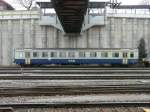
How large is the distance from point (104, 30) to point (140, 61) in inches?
277

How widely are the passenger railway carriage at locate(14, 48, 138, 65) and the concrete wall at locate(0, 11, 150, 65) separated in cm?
732

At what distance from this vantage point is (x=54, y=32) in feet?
175

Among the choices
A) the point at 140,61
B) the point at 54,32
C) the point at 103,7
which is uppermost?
the point at 103,7

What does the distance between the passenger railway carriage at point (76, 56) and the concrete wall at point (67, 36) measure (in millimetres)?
7316

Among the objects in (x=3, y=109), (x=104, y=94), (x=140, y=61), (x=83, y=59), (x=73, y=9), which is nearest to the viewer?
(x=3, y=109)

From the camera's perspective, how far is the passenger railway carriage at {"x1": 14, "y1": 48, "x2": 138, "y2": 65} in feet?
149

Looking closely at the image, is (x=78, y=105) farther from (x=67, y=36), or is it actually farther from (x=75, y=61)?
(x=67, y=36)

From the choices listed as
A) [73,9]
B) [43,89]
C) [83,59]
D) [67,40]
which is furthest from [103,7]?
[43,89]

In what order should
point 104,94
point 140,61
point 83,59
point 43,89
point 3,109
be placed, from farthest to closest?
point 140,61 < point 83,59 < point 43,89 < point 104,94 < point 3,109

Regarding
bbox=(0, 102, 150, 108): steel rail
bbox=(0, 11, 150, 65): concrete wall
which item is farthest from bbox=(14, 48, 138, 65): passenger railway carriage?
bbox=(0, 102, 150, 108): steel rail

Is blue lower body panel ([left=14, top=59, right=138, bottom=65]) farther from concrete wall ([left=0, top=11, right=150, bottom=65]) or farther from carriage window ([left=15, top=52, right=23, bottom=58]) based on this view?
concrete wall ([left=0, top=11, right=150, bottom=65])

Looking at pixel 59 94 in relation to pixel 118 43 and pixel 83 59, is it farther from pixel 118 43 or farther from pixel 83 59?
pixel 118 43

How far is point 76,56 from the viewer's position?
45.8 metres

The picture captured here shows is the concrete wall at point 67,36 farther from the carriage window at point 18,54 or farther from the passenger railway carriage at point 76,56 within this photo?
the carriage window at point 18,54
